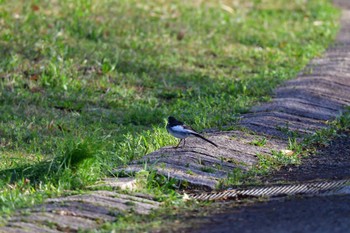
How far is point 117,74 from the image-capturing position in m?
10.9

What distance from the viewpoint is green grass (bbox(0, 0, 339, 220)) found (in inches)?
272

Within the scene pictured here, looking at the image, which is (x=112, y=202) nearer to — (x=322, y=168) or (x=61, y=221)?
(x=61, y=221)

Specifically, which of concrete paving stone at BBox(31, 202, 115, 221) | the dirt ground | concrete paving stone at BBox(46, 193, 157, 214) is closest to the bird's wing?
the dirt ground

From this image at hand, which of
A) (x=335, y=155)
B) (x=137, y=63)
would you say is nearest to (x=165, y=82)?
(x=137, y=63)

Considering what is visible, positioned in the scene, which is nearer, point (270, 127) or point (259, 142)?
point (259, 142)

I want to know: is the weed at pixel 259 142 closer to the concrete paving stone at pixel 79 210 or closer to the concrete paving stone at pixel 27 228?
the concrete paving stone at pixel 79 210

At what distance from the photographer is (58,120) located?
8.91 meters

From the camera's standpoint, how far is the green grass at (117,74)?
6906 millimetres

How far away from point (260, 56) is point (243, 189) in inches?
258

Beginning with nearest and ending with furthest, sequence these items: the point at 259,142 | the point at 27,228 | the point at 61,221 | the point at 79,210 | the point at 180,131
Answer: the point at 27,228 < the point at 61,221 < the point at 79,210 < the point at 180,131 < the point at 259,142

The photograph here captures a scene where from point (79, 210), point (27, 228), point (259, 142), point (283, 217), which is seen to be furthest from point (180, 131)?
point (27, 228)

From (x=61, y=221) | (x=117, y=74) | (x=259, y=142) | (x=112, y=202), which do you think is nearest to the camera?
(x=61, y=221)

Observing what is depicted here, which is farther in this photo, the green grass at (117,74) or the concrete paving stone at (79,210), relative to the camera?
the green grass at (117,74)

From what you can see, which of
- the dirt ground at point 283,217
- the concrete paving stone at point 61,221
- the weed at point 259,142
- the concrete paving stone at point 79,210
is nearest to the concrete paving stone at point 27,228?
the concrete paving stone at point 61,221
